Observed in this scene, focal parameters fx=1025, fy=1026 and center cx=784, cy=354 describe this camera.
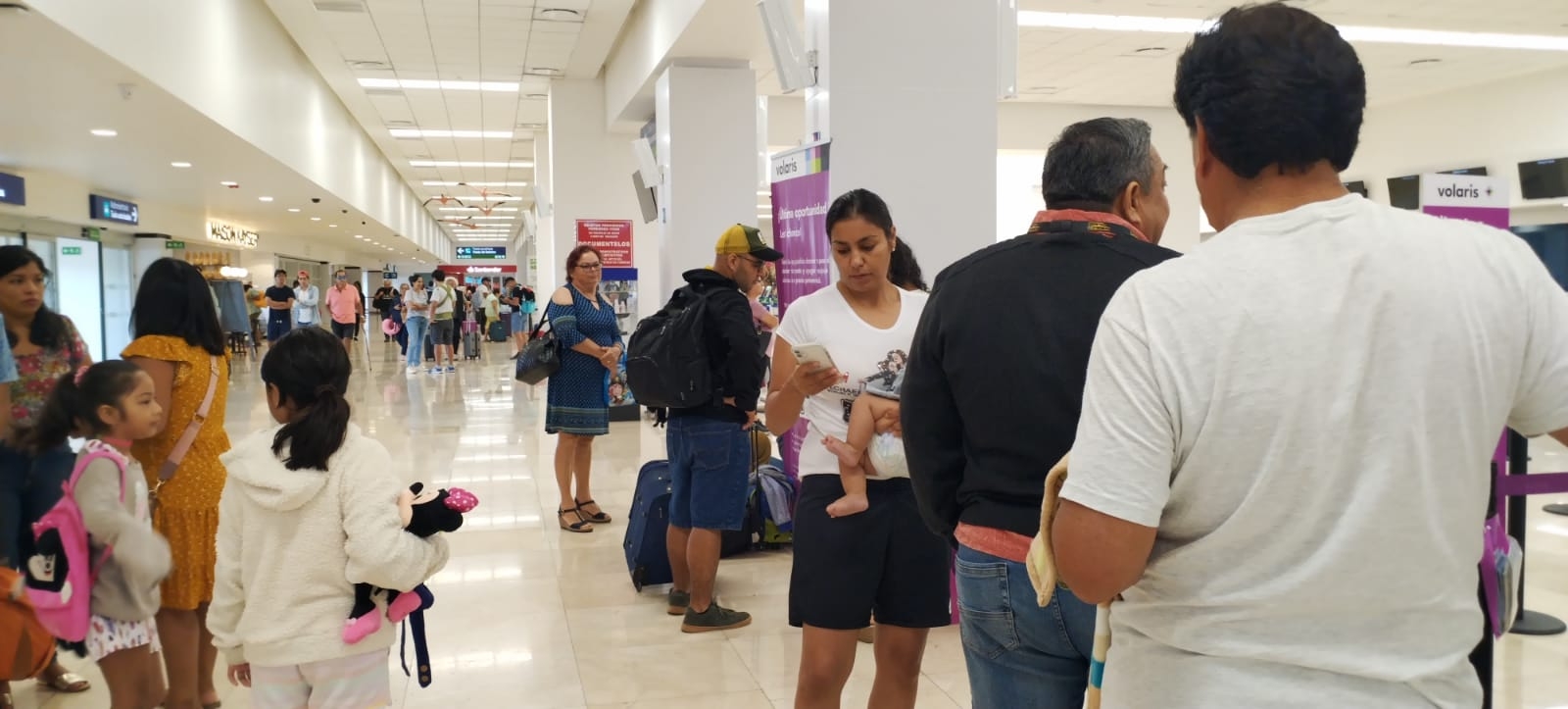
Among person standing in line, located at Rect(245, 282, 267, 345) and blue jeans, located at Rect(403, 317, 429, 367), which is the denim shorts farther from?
person standing in line, located at Rect(245, 282, 267, 345)

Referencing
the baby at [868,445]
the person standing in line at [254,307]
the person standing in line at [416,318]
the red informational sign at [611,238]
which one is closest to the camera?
the baby at [868,445]

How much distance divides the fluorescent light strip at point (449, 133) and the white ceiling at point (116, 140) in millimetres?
1799

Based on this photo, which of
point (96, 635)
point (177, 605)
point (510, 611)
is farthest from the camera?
point (510, 611)

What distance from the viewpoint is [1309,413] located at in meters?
1.00

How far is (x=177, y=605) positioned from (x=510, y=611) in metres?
1.59

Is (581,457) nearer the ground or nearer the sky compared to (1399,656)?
nearer the ground

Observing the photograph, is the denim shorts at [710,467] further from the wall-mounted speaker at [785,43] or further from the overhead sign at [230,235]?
the overhead sign at [230,235]

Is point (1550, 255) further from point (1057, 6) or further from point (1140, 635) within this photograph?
point (1140, 635)

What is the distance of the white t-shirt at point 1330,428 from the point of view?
994mm

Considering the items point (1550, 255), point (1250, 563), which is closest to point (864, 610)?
point (1250, 563)

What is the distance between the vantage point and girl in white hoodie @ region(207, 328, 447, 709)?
218 cm

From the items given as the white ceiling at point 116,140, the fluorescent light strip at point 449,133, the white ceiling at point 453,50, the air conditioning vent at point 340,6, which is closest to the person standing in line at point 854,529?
the white ceiling at point 116,140

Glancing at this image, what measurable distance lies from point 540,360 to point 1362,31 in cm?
965

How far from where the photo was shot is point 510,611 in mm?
4438
